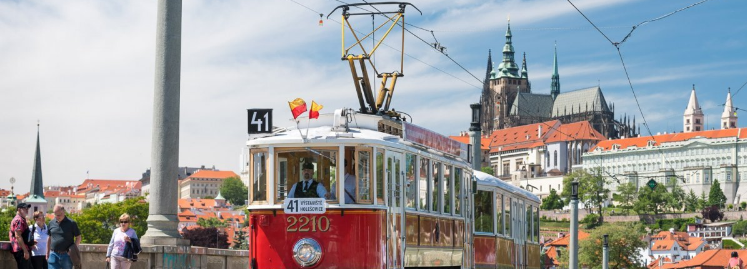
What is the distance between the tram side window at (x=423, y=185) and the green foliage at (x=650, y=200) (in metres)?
170

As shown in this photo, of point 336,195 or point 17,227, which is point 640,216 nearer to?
point 336,195

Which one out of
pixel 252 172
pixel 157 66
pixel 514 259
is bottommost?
pixel 514 259

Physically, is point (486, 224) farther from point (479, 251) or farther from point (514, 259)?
point (514, 259)

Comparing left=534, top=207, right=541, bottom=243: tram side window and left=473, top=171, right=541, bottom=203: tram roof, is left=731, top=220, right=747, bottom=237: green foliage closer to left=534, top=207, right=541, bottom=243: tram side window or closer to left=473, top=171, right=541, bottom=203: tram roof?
left=534, top=207, right=541, bottom=243: tram side window

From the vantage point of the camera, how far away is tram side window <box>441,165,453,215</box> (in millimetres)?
18078

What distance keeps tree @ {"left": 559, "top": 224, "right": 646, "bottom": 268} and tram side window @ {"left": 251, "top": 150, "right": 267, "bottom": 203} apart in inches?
3998

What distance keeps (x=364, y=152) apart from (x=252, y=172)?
1473 mm

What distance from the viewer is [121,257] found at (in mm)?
15914

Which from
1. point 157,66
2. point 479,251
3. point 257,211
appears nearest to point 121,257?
point 257,211

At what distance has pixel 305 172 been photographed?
50.6ft

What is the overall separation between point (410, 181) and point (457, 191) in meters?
2.58

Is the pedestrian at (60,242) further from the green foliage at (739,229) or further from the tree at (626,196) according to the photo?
the tree at (626,196)

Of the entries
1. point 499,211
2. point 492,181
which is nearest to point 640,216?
point 499,211

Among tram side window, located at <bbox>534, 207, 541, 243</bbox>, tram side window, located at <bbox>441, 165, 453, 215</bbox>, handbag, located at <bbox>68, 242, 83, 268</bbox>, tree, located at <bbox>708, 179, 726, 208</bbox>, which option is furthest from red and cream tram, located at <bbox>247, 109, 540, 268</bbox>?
tree, located at <bbox>708, 179, 726, 208</bbox>
